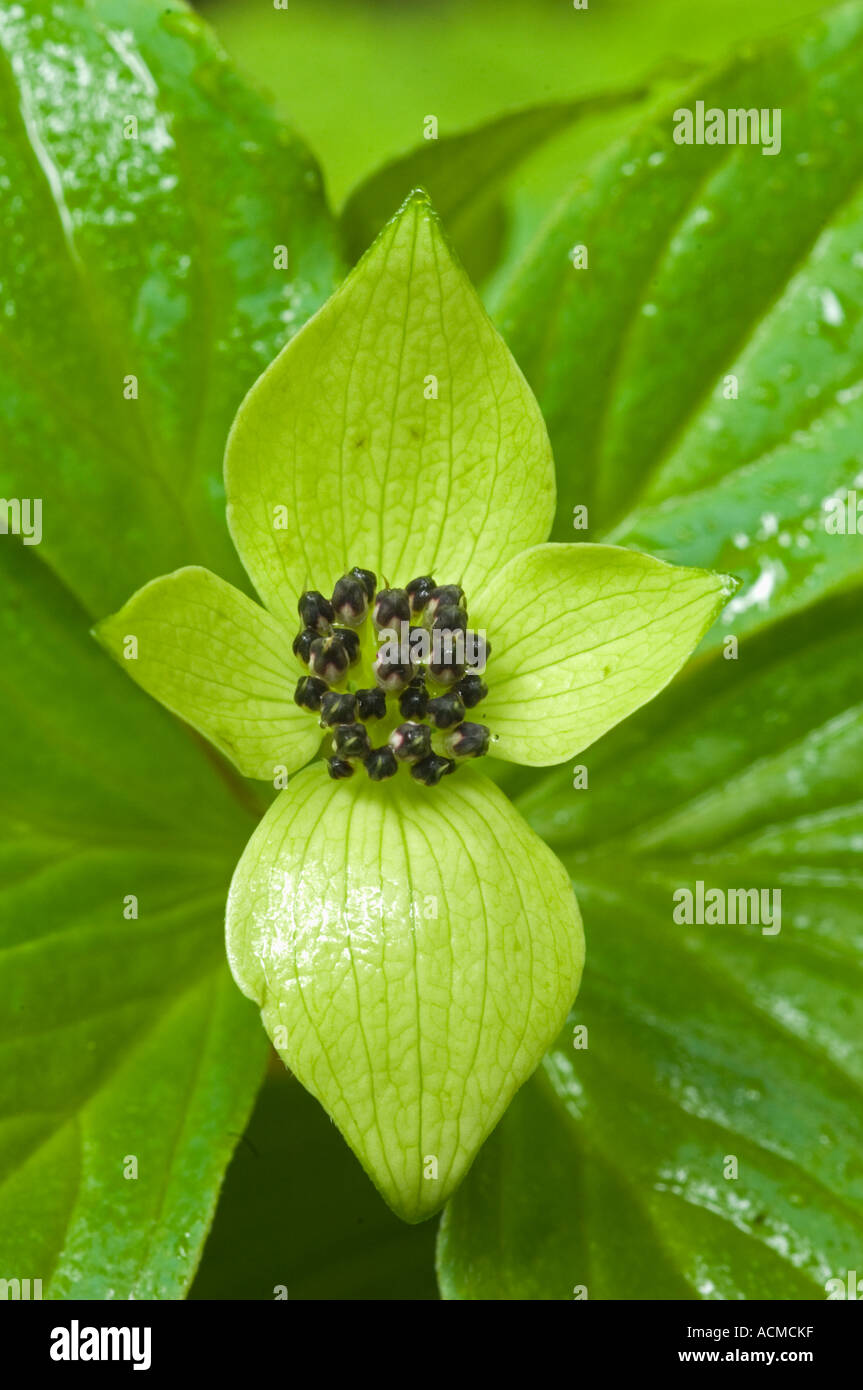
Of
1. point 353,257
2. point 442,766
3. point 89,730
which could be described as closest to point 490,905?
point 442,766

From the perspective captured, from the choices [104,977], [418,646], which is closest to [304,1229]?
[104,977]

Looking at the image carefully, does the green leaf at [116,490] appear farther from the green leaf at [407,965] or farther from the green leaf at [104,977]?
the green leaf at [407,965]

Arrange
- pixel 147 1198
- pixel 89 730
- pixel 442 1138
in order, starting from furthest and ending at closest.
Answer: pixel 89 730, pixel 147 1198, pixel 442 1138

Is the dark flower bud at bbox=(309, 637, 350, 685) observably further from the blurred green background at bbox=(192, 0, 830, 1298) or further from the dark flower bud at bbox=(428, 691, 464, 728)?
the blurred green background at bbox=(192, 0, 830, 1298)

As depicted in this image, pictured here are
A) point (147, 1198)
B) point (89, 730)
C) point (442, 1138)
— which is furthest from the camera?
point (89, 730)

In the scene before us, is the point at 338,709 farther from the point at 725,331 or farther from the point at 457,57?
the point at 457,57

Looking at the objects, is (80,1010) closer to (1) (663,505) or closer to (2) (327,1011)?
(2) (327,1011)
